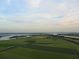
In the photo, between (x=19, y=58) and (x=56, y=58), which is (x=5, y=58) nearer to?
(x=19, y=58)

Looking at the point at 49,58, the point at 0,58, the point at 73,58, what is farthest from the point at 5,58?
the point at 73,58

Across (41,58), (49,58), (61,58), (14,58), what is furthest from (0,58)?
(61,58)

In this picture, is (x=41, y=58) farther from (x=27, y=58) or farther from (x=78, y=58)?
(x=78, y=58)

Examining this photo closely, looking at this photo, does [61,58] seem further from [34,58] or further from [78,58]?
[34,58]

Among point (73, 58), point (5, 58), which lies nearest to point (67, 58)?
point (73, 58)

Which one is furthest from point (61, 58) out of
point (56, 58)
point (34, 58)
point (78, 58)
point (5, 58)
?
point (5, 58)
